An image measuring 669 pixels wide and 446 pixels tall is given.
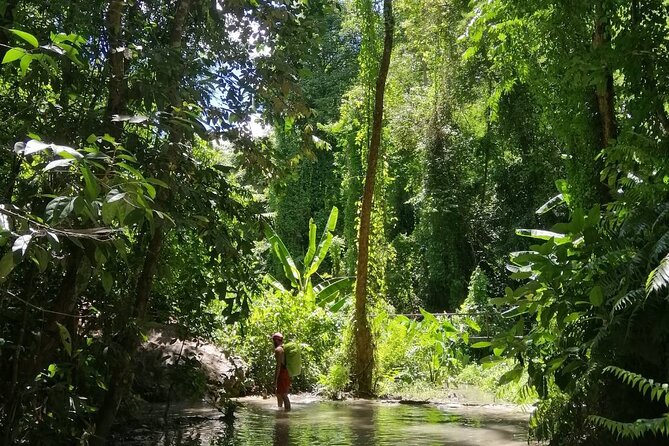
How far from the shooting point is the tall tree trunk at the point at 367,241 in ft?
36.3

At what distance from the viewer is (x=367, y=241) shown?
11383 millimetres

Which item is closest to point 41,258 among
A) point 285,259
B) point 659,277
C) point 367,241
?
point 659,277

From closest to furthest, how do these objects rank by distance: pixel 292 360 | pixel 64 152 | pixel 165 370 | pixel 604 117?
1. pixel 64 152
2. pixel 604 117
3. pixel 165 370
4. pixel 292 360

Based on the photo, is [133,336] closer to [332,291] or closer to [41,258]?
[41,258]

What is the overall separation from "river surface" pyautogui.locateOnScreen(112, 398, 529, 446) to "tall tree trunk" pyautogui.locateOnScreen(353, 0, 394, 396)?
101 cm

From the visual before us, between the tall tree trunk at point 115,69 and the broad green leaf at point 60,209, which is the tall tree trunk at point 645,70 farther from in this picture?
the broad green leaf at point 60,209

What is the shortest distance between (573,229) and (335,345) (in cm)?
820

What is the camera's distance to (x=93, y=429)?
459 cm

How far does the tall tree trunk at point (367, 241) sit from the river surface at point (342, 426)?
1.01 metres

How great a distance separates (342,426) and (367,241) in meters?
4.32

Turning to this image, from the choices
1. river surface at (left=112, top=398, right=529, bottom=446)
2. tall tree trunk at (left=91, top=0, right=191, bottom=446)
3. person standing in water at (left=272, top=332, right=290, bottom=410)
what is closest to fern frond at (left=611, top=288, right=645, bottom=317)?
river surface at (left=112, top=398, right=529, bottom=446)

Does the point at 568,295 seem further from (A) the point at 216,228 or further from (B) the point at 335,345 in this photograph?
(B) the point at 335,345

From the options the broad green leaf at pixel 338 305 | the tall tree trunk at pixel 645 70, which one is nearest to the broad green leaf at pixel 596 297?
the tall tree trunk at pixel 645 70

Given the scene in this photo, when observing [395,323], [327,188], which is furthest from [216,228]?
[327,188]
